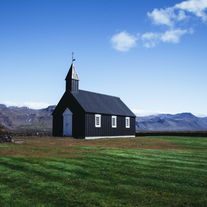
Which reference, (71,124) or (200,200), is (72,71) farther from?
(200,200)

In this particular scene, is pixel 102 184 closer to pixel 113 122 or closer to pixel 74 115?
pixel 74 115

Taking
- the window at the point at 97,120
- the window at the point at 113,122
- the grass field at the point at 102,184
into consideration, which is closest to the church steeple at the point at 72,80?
the window at the point at 97,120

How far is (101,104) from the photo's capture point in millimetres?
35281

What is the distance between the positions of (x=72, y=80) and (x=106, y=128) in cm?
957

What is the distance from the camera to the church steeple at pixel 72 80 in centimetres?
3309

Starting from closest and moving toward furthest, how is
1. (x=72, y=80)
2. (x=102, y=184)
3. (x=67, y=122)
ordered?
1. (x=102, y=184)
2. (x=67, y=122)
3. (x=72, y=80)

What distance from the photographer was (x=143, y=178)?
730 cm

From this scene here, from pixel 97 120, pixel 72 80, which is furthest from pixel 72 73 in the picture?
pixel 97 120

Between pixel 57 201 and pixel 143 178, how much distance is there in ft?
10.9

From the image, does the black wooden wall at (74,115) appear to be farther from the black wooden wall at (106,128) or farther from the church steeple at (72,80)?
the church steeple at (72,80)

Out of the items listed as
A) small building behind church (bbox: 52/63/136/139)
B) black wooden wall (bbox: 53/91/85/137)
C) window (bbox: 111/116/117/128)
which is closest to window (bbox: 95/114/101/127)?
small building behind church (bbox: 52/63/136/139)

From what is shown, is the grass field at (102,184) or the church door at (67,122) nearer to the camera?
the grass field at (102,184)

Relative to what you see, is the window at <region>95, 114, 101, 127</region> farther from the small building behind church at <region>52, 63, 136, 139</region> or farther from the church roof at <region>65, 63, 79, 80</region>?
the church roof at <region>65, 63, 79, 80</region>

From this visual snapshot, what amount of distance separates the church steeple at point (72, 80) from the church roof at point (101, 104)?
3.16 feet
